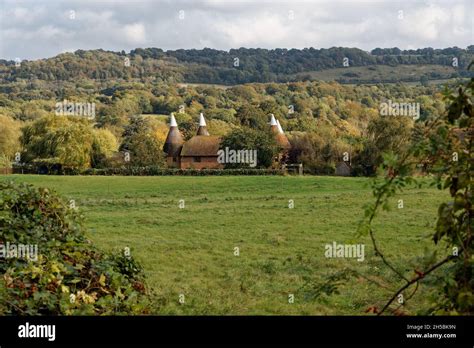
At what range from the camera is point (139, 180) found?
5938 millimetres

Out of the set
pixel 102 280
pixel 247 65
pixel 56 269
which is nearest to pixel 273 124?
pixel 247 65

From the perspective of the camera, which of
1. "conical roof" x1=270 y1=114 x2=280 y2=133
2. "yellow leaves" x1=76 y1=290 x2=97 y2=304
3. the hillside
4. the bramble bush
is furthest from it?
"conical roof" x1=270 y1=114 x2=280 y2=133

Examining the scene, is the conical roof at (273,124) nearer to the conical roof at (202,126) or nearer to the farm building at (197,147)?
the farm building at (197,147)

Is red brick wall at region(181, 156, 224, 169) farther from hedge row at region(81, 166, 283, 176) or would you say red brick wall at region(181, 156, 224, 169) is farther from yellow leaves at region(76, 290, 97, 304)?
yellow leaves at region(76, 290, 97, 304)

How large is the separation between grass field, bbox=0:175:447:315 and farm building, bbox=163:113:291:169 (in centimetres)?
44

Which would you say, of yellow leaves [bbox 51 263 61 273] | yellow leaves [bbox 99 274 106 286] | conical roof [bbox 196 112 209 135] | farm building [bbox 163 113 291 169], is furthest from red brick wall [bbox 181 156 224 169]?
yellow leaves [bbox 51 263 61 273]

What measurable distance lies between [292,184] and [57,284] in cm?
339

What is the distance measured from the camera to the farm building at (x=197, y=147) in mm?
5043

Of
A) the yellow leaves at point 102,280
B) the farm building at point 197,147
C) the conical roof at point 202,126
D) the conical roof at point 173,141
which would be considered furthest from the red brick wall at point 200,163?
the yellow leaves at point 102,280

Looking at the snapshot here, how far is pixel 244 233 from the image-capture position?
9328 mm

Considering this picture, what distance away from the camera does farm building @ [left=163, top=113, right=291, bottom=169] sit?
5.04m

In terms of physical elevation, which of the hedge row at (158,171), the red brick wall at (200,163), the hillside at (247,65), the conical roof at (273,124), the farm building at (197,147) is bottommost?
the hedge row at (158,171)

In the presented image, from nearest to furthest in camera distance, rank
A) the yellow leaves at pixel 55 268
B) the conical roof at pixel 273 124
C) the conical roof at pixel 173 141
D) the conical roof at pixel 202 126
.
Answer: the yellow leaves at pixel 55 268
the conical roof at pixel 273 124
the conical roof at pixel 173 141
the conical roof at pixel 202 126
